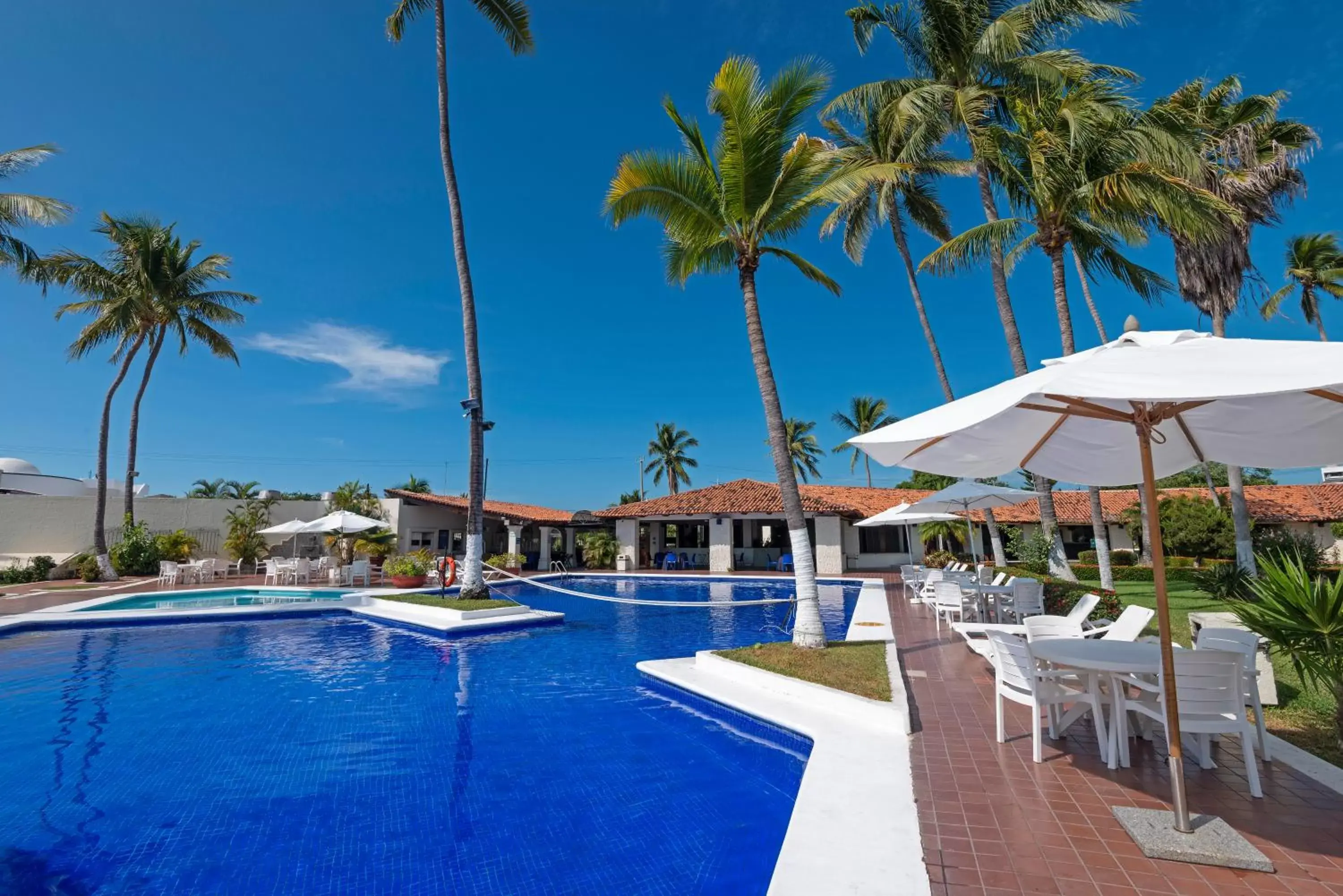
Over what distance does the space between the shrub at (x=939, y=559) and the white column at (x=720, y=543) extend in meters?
8.61

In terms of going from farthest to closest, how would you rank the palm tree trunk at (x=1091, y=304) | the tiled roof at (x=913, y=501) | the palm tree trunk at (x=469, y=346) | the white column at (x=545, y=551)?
the white column at (x=545, y=551) < the tiled roof at (x=913, y=501) < the palm tree trunk at (x=1091, y=304) < the palm tree trunk at (x=469, y=346)

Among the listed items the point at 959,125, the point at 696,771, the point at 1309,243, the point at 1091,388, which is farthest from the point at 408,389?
the point at 1309,243

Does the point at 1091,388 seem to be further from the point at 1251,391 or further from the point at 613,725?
the point at 613,725

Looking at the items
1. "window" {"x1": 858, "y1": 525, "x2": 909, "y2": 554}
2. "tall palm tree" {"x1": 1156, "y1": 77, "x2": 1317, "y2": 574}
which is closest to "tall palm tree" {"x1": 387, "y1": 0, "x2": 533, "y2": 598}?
"tall palm tree" {"x1": 1156, "y1": 77, "x2": 1317, "y2": 574}

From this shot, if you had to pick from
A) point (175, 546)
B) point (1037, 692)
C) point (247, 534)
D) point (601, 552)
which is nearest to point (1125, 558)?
point (601, 552)

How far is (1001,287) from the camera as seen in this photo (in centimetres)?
1344

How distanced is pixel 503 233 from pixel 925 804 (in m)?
22.9

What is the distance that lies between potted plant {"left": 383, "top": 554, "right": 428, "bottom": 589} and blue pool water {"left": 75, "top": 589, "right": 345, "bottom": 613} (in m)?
1.99

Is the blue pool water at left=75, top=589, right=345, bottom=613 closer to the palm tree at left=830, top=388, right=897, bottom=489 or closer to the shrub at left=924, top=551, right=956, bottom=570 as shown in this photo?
the shrub at left=924, top=551, right=956, bottom=570

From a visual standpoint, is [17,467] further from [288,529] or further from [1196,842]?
[1196,842]

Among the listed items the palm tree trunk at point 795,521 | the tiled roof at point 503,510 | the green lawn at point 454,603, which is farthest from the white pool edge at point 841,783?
the tiled roof at point 503,510

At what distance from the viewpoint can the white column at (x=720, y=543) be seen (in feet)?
91.7

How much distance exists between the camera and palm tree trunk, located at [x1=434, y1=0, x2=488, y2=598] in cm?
1547

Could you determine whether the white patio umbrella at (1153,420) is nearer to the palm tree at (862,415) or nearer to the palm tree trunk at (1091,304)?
the palm tree trunk at (1091,304)
